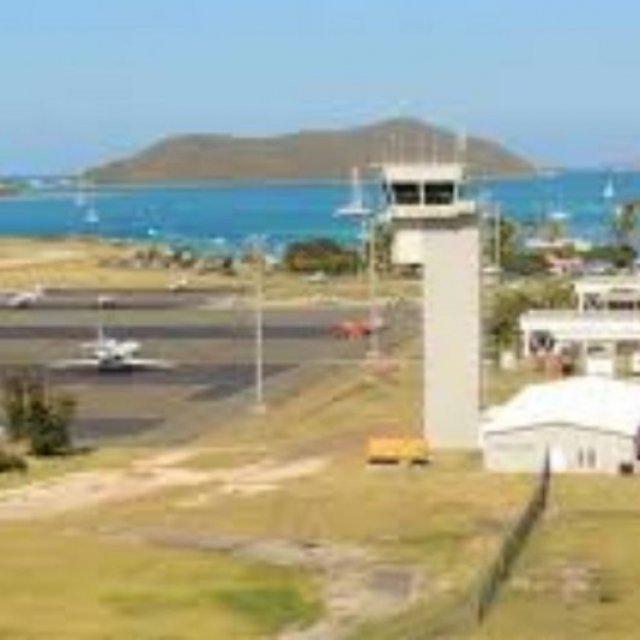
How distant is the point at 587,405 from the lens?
77875 mm

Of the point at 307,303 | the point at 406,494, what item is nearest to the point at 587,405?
the point at 406,494

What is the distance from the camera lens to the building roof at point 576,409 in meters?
75.8

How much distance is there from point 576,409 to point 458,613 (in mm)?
29822

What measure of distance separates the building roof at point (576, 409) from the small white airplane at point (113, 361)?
41331 mm

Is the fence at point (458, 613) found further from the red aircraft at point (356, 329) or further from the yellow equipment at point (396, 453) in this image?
the red aircraft at point (356, 329)

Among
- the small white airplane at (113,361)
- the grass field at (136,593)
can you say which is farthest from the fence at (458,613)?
the small white airplane at (113,361)

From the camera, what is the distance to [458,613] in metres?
47.9

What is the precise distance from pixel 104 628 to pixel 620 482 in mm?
27397

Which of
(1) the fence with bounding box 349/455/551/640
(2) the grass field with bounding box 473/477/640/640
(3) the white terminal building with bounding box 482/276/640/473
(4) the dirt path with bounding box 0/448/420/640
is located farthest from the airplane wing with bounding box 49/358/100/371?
(1) the fence with bounding box 349/455/551/640

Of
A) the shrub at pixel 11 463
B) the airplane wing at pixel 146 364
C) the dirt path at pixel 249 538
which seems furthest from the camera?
the airplane wing at pixel 146 364

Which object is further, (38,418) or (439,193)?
(38,418)

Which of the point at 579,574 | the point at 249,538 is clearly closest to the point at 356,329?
the point at 249,538

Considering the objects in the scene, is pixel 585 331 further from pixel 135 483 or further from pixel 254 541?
pixel 254 541

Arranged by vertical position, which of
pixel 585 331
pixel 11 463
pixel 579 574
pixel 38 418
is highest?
pixel 585 331
